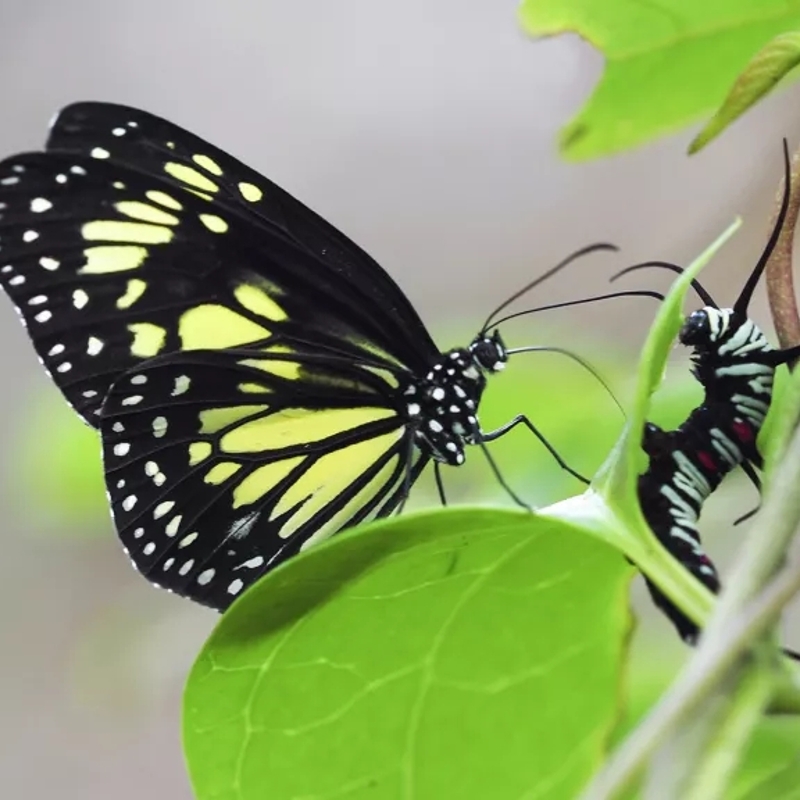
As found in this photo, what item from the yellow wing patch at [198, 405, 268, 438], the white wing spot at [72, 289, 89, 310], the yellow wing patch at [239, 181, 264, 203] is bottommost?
the yellow wing patch at [198, 405, 268, 438]

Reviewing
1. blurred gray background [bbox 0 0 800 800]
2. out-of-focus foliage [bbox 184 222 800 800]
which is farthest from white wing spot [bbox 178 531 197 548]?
blurred gray background [bbox 0 0 800 800]

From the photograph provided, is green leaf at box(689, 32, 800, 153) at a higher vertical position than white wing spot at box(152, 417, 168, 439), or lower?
lower

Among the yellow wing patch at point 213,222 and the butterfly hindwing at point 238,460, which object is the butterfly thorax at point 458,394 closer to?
the butterfly hindwing at point 238,460

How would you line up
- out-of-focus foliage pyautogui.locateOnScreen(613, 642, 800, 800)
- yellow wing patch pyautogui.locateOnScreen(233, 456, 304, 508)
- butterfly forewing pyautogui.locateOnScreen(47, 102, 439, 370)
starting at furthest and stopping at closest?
yellow wing patch pyautogui.locateOnScreen(233, 456, 304, 508) < butterfly forewing pyautogui.locateOnScreen(47, 102, 439, 370) < out-of-focus foliage pyautogui.locateOnScreen(613, 642, 800, 800)

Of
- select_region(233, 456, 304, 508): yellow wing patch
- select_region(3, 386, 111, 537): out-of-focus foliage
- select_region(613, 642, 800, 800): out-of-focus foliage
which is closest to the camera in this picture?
select_region(613, 642, 800, 800): out-of-focus foliage

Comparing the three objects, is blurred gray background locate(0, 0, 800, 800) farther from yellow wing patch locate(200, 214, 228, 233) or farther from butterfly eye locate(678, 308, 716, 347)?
butterfly eye locate(678, 308, 716, 347)

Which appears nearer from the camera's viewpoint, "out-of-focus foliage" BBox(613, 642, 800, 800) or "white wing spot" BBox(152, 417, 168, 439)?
"out-of-focus foliage" BBox(613, 642, 800, 800)

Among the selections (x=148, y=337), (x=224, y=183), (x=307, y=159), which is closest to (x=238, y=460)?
(x=148, y=337)

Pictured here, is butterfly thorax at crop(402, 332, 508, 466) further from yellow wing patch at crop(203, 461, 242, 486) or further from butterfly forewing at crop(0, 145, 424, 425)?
yellow wing patch at crop(203, 461, 242, 486)

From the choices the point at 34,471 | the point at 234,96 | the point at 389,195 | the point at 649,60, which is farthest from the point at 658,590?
the point at 234,96
